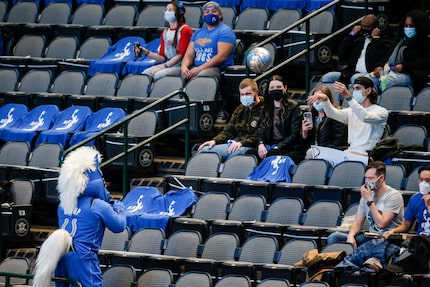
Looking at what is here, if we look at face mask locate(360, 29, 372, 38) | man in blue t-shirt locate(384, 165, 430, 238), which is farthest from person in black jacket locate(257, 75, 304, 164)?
man in blue t-shirt locate(384, 165, 430, 238)

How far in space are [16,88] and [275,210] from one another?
547 centimetres

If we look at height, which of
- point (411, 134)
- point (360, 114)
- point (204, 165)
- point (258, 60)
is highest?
point (258, 60)

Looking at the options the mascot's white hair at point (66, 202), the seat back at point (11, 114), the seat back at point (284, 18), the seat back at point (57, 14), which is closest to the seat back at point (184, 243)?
the mascot's white hair at point (66, 202)

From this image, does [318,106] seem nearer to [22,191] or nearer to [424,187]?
[424,187]

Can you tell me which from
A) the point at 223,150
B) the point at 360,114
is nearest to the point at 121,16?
the point at 223,150

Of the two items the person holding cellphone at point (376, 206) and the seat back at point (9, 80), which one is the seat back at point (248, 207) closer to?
the person holding cellphone at point (376, 206)

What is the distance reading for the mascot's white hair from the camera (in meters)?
12.0

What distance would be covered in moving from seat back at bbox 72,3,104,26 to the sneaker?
10.8 feet

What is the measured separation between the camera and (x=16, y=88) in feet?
57.5

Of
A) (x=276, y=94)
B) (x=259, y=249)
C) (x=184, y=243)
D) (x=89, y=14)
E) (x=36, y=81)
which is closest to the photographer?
(x=259, y=249)

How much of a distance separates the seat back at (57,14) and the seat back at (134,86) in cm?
247

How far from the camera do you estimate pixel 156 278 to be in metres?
12.5

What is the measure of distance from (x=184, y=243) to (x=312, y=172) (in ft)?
4.83

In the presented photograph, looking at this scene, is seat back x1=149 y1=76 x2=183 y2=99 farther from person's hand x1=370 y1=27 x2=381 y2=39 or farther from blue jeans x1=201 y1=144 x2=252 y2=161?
person's hand x1=370 y1=27 x2=381 y2=39
